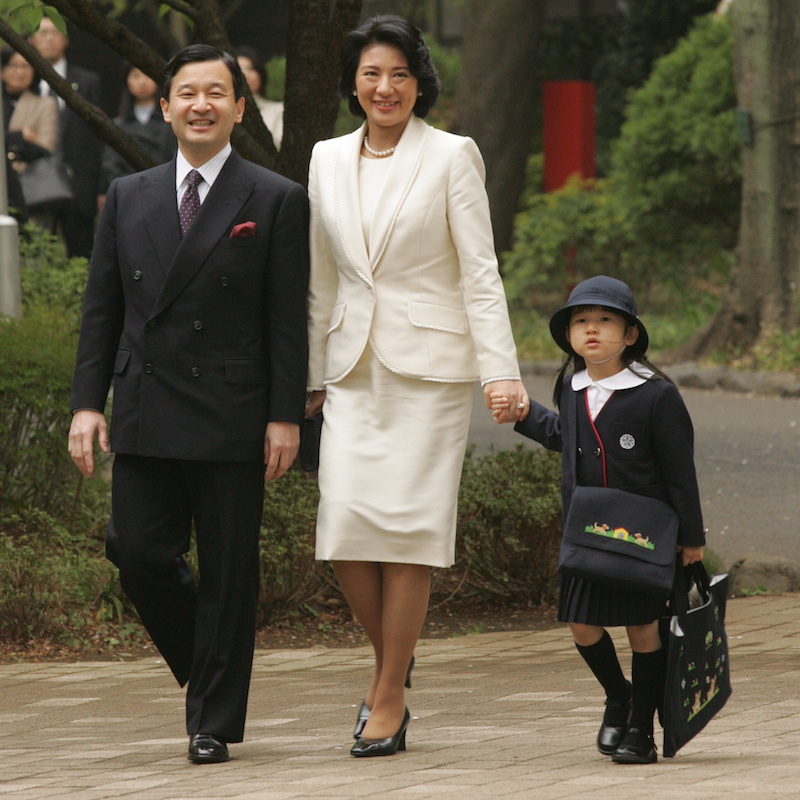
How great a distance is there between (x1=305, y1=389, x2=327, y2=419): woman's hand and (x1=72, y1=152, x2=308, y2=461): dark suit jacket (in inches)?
7.9

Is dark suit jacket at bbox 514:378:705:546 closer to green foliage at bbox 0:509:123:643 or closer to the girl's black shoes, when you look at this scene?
the girl's black shoes

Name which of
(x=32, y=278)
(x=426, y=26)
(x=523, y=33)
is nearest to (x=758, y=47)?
(x=523, y=33)


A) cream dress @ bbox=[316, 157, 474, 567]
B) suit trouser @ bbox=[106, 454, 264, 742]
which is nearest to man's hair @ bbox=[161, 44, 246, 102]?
cream dress @ bbox=[316, 157, 474, 567]

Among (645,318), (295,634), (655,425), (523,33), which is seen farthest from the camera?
(523,33)

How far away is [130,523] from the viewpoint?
14.9 ft

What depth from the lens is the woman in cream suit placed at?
4531mm

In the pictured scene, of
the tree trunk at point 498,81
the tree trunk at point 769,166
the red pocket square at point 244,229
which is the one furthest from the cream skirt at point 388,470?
the tree trunk at point 498,81

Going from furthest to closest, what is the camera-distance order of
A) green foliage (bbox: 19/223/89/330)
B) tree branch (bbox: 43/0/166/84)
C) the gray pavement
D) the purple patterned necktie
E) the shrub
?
green foliage (bbox: 19/223/89/330), tree branch (bbox: 43/0/166/84), the shrub, the purple patterned necktie, the gray pavement

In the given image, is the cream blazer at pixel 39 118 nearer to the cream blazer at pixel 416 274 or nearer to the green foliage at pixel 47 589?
the green foliage at pixel 47 589

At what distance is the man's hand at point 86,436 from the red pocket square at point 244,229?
64 cm

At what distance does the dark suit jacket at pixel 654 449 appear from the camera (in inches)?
172

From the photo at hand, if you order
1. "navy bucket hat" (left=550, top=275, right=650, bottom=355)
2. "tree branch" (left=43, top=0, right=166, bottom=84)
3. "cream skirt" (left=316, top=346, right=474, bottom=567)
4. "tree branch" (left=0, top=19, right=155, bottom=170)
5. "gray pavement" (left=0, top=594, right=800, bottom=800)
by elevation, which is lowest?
"gray pavement" (left=0, top=594, right=800, bottom=800)

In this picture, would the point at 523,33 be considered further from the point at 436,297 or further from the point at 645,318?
the point at 436,297

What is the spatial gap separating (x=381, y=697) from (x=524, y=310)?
14.2 meters
